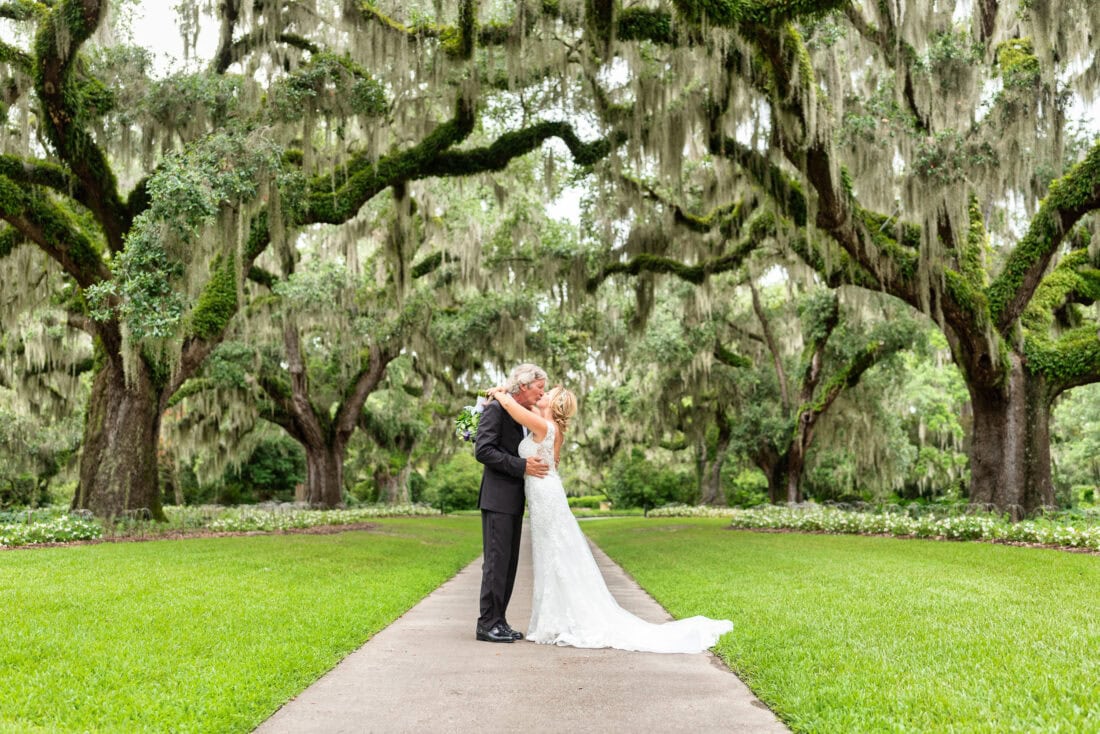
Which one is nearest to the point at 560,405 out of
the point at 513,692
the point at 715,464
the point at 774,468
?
the point at 513,692

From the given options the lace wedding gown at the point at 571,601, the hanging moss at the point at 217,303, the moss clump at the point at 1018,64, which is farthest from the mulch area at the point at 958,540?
the hanging moss at the point at 217,303

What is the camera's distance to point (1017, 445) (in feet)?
49.3

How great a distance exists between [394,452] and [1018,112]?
24029 mm

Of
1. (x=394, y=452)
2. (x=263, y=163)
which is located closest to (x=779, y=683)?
(x=263, y=163)

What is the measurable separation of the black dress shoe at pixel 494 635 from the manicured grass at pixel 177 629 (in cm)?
74

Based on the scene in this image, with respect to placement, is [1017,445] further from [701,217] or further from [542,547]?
[542,547]

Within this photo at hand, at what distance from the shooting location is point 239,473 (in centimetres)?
3303

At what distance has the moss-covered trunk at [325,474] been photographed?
25.8 meters

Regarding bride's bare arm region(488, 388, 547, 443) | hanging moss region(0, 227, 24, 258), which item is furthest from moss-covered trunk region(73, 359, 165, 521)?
bride's bare arm region(488, 388, 547, 443)

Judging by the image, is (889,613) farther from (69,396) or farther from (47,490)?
(47,490)

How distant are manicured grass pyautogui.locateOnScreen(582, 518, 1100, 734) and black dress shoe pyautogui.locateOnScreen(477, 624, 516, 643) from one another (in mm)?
1345

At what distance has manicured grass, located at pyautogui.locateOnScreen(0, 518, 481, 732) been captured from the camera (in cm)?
360

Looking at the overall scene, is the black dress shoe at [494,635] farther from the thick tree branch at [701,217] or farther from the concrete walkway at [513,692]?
the thick tree branch at [701,217]

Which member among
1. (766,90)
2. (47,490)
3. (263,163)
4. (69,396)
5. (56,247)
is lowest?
(47,490)
